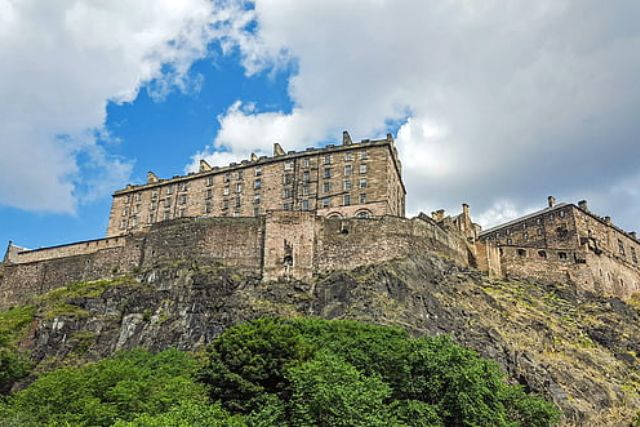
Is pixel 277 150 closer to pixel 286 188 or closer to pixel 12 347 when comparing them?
pixel 286 188

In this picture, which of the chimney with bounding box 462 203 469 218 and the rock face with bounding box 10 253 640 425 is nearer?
the rock face with bounding box 10 253 640 425

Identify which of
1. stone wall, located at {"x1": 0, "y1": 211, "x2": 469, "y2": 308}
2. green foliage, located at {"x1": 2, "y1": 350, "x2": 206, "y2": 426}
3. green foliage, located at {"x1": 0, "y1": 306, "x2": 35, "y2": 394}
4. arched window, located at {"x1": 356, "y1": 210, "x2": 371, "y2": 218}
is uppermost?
arched window, located at {"x1": 356, "y1": 210, "x2": 371, "y2": 218}

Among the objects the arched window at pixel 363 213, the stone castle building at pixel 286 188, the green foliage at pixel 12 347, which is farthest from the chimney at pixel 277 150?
the green foliage at pixel 12 347

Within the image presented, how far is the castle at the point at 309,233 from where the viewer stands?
5772 centimetres

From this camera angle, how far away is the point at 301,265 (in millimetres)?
56094

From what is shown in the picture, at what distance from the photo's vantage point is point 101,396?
3534 centimetres

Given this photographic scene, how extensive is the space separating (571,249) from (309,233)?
1195 inches

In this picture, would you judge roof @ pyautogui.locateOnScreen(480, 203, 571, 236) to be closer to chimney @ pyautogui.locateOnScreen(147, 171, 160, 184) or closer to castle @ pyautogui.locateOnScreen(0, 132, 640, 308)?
castle @ pyautogui.locateOnScreen(0, 132, 640, 308)

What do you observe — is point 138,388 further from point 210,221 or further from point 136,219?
point 136,219

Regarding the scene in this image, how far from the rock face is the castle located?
2.38 metres

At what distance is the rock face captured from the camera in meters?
47.5

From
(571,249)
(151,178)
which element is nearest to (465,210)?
(571,249)

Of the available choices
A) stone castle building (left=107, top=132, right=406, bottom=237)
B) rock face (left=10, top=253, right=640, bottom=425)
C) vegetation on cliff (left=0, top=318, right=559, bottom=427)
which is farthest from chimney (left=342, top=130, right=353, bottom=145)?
vegetation on cliff (left=0, top=318, right=559, bottom=427)

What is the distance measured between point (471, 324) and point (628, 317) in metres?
21.7
